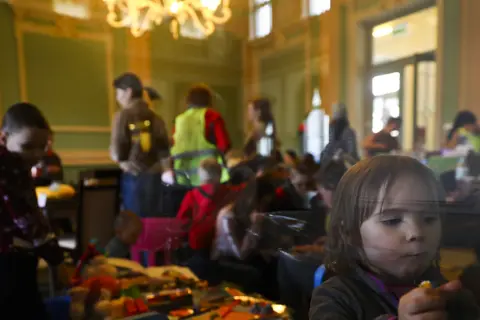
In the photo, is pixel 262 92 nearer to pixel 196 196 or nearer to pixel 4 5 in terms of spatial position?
pixel 196 196

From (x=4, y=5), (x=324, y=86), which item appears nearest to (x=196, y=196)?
(x=324, y=86)

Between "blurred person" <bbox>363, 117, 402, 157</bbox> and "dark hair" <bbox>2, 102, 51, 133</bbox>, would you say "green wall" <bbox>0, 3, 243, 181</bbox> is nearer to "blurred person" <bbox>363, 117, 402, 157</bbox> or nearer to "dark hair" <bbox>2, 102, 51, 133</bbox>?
"dark hair" <bbox>2, 102, 51, 133</bbox>

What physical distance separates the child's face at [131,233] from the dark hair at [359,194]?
0.40m

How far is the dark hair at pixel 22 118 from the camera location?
0.49 m

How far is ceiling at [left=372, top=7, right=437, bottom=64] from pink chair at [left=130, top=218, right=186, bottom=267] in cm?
39

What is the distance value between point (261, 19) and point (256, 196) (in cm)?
22

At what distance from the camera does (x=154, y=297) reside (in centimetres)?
60

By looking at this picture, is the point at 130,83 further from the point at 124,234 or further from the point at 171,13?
the point at 124,234

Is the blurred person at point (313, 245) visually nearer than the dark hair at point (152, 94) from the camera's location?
Yes

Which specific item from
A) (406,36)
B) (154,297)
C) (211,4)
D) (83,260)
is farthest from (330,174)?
(83,260)

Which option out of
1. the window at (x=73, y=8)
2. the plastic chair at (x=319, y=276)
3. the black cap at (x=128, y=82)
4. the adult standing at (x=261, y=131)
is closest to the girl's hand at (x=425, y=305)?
the plastic chair at (x=319, y=276)

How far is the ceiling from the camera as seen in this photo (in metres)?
0.29

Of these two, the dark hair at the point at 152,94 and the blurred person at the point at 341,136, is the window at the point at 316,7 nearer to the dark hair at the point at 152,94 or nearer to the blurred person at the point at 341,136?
the blurred person at the point at 341,136

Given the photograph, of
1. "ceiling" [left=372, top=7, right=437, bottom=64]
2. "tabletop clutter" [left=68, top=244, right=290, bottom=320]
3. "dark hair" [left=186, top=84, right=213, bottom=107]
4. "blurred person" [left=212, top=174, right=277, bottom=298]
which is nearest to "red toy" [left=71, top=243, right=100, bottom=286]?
"tabletop clutter" [left=68, top=244, right=290, bottom=320]
